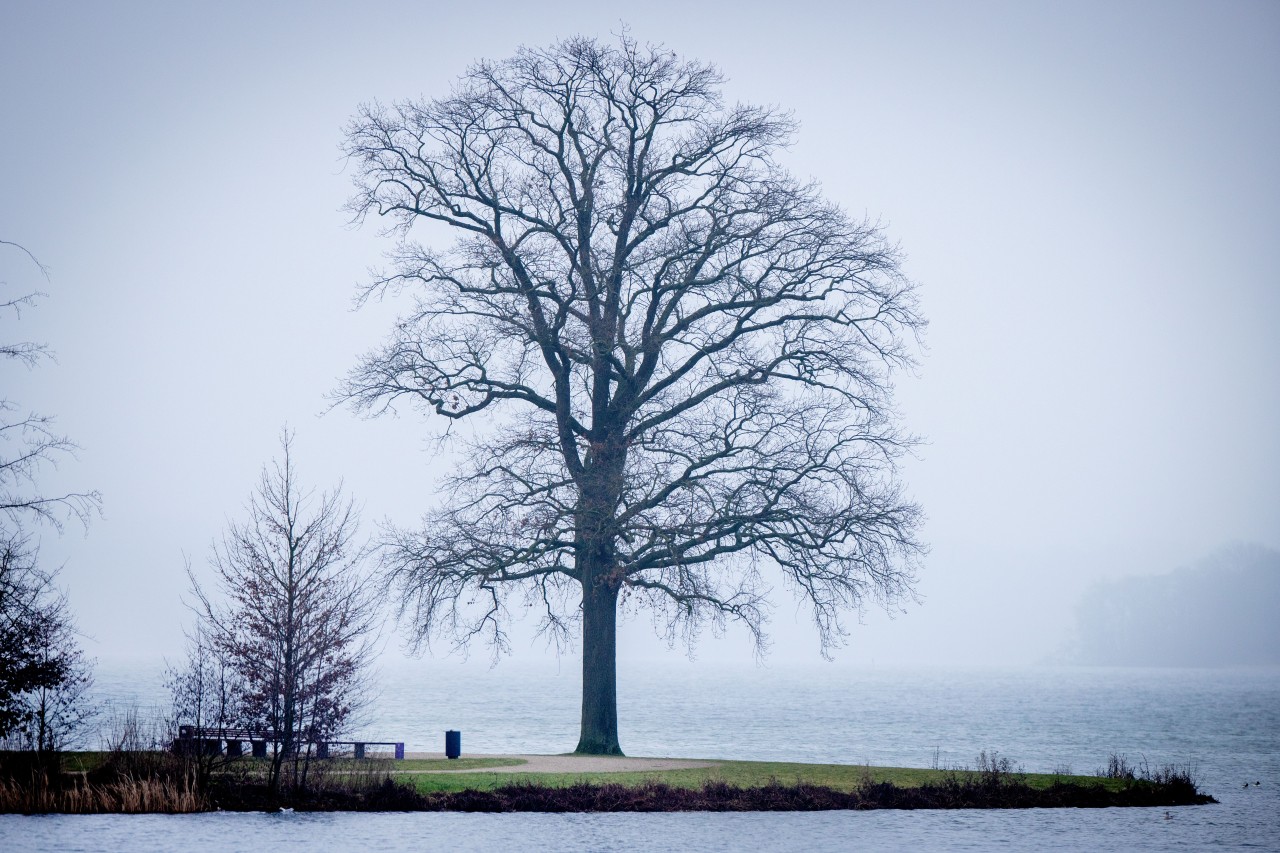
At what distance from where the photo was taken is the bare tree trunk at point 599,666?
3150 cm

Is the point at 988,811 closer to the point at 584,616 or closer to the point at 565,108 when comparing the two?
the point at 584,616

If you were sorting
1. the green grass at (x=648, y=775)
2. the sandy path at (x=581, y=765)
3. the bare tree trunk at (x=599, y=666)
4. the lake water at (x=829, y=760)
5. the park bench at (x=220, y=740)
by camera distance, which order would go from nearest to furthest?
the lake water at (x=829, y=760) < the park bench at (x=220, y=740) < the green grass at (x=648, y=775) < the sandy path at (x=581, y=765) < the bare tree trunk at (x=599, y=666)

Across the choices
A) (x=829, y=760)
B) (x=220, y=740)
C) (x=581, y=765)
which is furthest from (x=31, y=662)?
(x=829, y=760)

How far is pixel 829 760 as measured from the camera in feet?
147

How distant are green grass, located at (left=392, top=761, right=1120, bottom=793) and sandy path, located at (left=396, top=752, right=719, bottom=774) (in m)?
0.58

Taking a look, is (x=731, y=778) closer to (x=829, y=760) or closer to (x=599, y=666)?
(x=599, y=666)

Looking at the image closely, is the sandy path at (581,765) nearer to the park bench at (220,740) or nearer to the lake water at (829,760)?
the park bench at (220,740)

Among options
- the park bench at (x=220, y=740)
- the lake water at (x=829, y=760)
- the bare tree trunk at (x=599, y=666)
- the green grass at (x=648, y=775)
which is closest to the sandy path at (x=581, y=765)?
Answer: the green grass at (x=648, y=775)

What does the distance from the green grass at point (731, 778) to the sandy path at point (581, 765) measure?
0.58m

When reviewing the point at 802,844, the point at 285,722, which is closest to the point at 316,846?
the point at 285,722

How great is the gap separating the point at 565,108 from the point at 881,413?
37.9ft

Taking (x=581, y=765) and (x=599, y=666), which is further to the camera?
(x=599, y=666)

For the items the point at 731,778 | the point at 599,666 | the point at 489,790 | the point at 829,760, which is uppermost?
the point at 599,666

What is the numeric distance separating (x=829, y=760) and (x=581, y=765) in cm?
1826
